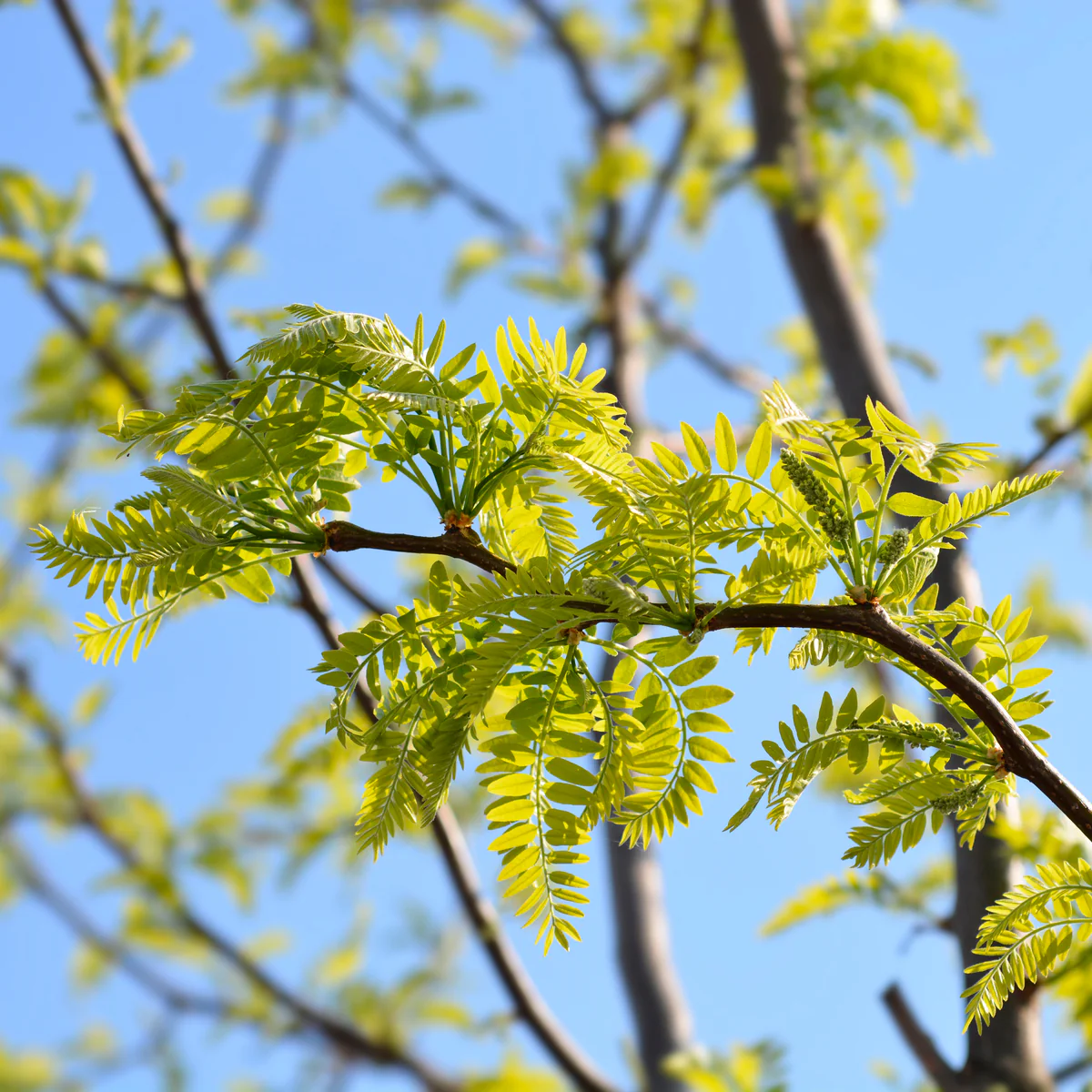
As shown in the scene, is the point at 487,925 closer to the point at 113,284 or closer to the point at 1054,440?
the point at 1054,440

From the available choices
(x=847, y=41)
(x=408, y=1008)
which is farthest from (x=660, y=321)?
(x=408, y=1008)

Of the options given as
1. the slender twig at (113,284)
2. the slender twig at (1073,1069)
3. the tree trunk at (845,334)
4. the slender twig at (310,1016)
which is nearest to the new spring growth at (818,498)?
the tree trunk at (845,334)

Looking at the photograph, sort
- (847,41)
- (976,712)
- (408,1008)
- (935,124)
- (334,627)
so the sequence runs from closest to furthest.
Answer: (976,712) < (334,627) < (935,124) < (847,41) < (408,1008)

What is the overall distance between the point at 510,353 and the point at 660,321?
180 cm

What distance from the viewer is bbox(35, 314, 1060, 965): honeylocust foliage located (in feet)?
1.36

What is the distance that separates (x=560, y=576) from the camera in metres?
0.40

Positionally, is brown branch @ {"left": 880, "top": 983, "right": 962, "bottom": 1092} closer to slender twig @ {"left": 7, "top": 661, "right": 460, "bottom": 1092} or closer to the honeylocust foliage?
the honeylocust foliage

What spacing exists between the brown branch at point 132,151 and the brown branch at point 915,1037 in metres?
0.97

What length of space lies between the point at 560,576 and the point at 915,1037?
28.4 inches

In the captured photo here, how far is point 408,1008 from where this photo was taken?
74.3 inches

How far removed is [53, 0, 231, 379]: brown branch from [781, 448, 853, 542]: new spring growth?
88 cm

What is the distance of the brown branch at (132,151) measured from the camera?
3.84ft

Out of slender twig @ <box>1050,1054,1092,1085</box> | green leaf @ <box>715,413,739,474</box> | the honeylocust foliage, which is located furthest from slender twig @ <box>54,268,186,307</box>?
slender twig @ <box>1050,1054,1092,1085</box>

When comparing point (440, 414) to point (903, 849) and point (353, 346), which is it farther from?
point (903, 849)
